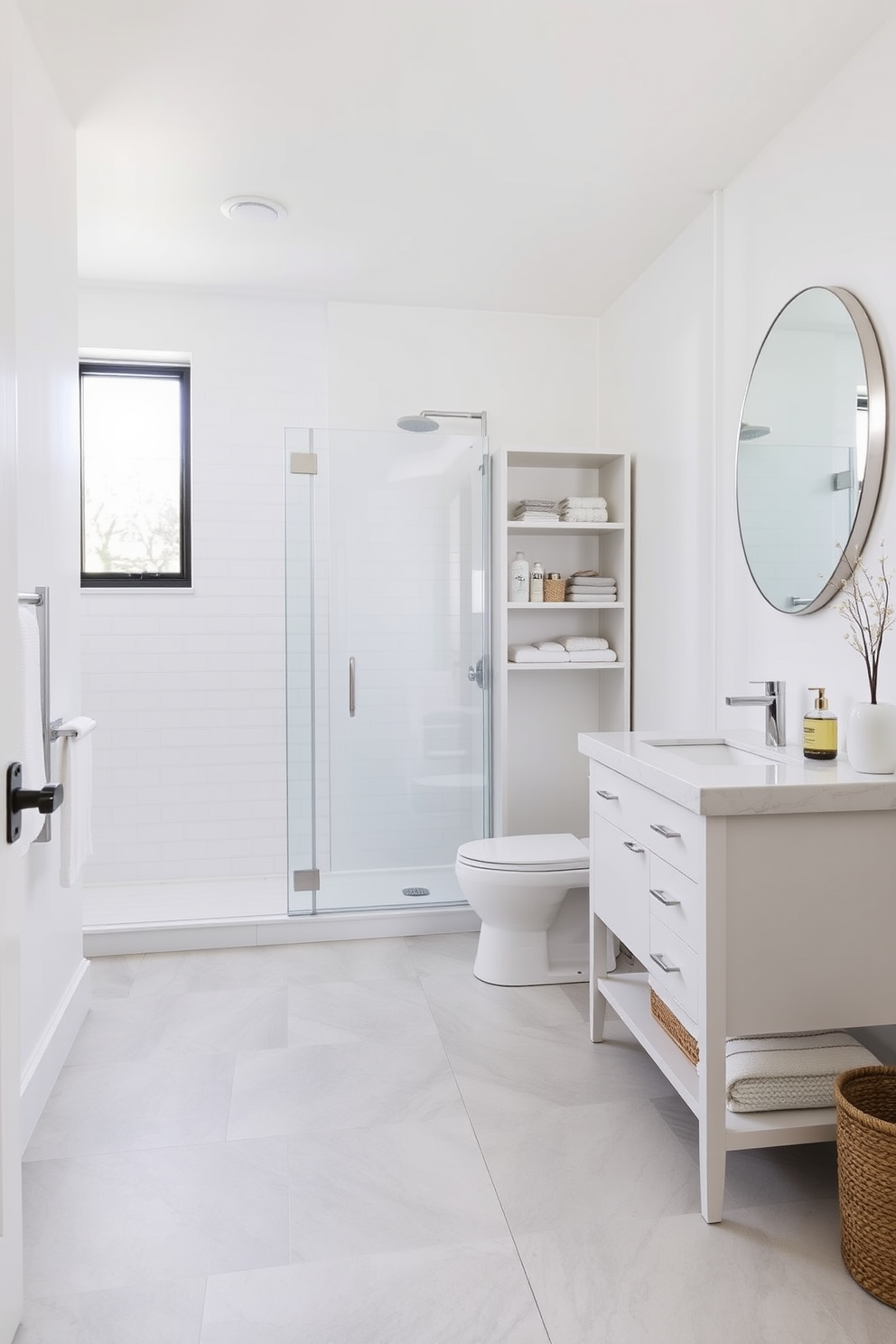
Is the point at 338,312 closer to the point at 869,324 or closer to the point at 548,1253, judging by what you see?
the point at 869,324

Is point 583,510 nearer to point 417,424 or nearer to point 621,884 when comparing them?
point 417,424

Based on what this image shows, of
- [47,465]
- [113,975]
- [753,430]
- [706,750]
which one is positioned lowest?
[113,975]

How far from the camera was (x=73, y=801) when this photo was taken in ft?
6.98

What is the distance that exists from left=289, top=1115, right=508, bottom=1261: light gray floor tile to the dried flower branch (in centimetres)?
136

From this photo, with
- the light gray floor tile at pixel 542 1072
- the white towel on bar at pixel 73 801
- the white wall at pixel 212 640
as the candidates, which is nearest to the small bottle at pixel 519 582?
the white wall at pixel 212 640

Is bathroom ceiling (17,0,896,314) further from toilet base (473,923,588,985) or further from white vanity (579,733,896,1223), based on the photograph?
toilet base (473,923,588,985)

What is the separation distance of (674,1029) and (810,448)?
57.6 inches

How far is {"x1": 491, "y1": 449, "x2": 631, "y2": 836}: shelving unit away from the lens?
3.46m

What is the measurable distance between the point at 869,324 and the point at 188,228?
223 centimetres

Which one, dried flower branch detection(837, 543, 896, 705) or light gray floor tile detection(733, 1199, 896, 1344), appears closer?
light gray floor tile detection(733, 1199, 896, 1344)

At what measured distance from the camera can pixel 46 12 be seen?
197cm

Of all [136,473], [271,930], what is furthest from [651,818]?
[136,473]

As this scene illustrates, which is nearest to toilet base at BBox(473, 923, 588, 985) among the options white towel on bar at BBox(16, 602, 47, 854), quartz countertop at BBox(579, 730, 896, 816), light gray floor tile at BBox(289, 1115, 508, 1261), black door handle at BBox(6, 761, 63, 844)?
light gray floor tile at BBox(289, 1115, 508, 1261)

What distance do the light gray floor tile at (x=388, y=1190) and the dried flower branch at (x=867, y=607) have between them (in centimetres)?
136
